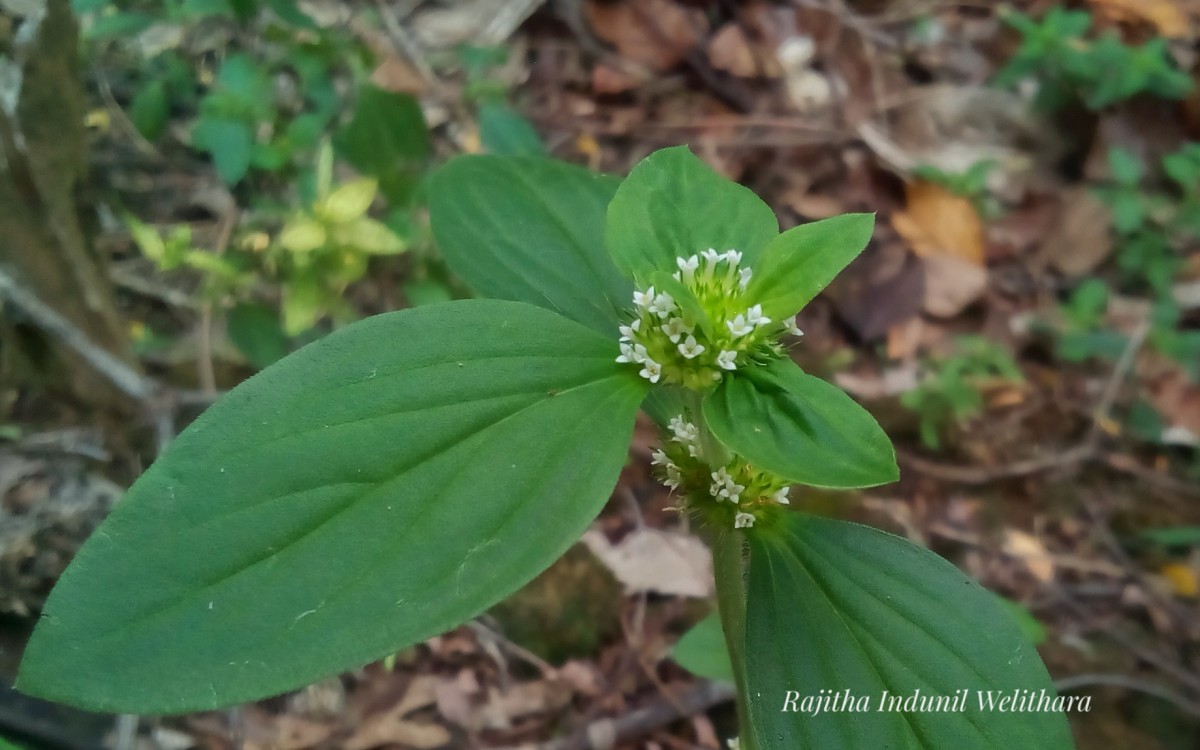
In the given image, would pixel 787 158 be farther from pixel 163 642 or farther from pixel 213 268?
pixel 163 642

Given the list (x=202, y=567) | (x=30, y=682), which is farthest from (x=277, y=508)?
(x=30, y=682)

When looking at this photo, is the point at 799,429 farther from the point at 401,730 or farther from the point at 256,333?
the point at 256,333

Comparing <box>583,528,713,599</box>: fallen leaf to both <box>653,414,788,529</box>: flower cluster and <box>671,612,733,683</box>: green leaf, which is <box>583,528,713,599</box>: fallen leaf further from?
<box>653,414,788,529</box>: flower cluster

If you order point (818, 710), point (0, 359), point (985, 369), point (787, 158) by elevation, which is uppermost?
point (787, 158)

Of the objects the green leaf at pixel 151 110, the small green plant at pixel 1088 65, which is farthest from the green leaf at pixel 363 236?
the small green plant at pixel 1088 65

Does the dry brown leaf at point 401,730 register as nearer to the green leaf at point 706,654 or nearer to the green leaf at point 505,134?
the green leaf at point 706,654

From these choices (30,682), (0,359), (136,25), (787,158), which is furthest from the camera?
(787,158)

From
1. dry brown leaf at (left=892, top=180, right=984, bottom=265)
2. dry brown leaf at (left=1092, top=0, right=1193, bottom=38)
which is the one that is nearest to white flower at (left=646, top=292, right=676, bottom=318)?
dry brown leaf at (left=892, top=180, right=984, bottom=265)
